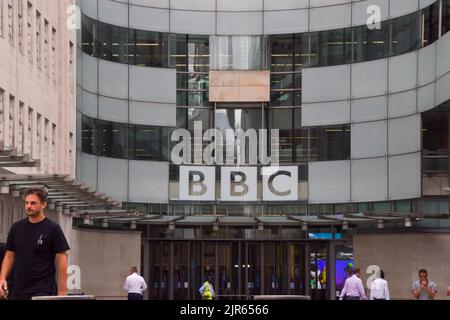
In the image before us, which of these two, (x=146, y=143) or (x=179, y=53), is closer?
(x=146, y=143)

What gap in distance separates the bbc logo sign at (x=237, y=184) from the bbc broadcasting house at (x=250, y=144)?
0.22 feet

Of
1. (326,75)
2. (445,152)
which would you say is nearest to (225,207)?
(326,75)

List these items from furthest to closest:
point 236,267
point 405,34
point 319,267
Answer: point 236,267 → point 319,267 → point 405,34

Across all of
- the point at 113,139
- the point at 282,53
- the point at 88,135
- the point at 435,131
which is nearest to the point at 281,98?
the point at 282,53

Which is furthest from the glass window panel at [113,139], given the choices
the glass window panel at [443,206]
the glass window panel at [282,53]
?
the glass window panel at [443,206]

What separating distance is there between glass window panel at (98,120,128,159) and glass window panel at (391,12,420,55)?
13.3m

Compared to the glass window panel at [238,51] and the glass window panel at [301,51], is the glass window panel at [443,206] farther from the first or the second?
the glass window panel at [238,51]

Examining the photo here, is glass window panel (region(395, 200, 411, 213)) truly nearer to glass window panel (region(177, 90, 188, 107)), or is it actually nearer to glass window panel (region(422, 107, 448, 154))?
glass window panel (region(422, 107, 448, 154))

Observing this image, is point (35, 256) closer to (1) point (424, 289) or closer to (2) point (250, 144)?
(1) point (424, 289)

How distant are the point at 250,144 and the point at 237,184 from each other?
2.03 m

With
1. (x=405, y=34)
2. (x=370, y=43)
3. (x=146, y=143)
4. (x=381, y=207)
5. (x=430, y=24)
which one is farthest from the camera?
(x=146, y=143)

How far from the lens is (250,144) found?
52531 mm
